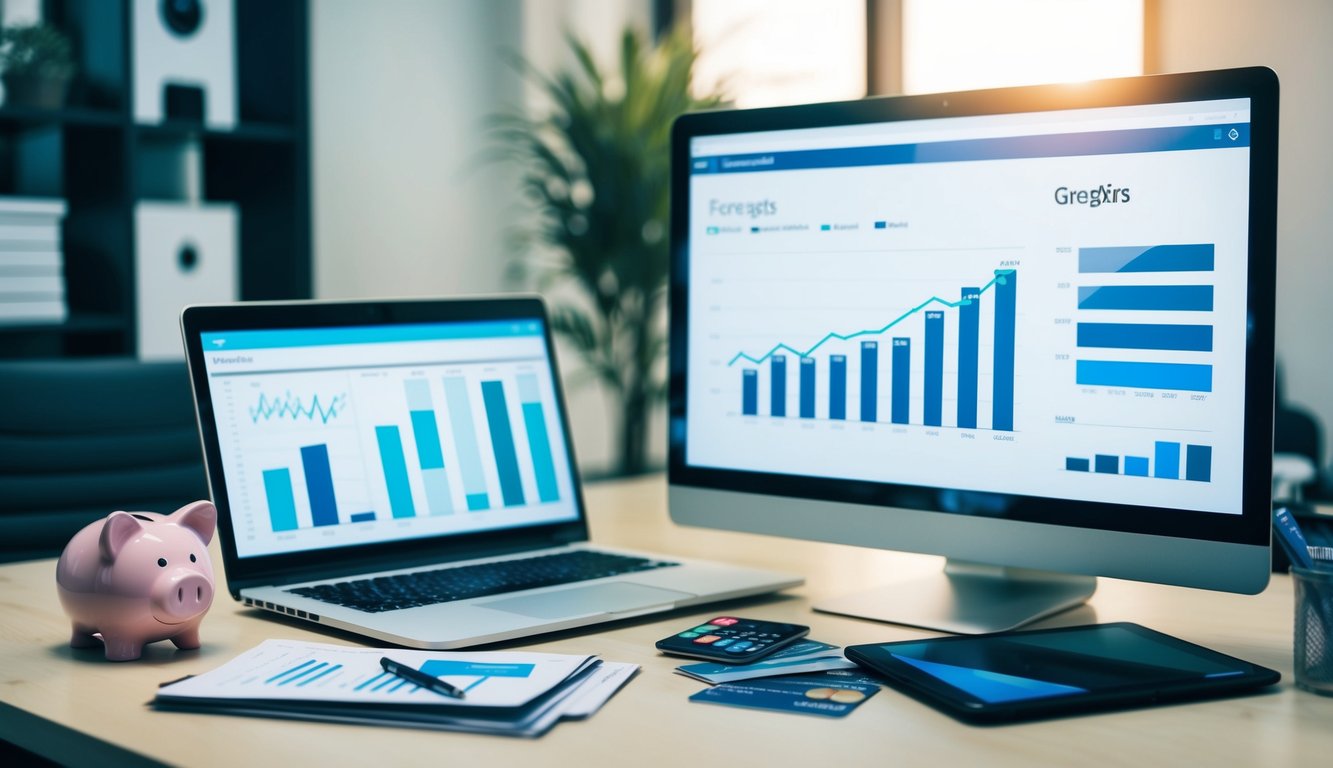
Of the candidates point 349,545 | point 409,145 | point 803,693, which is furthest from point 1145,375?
point 409,145

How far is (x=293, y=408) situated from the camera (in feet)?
3.60

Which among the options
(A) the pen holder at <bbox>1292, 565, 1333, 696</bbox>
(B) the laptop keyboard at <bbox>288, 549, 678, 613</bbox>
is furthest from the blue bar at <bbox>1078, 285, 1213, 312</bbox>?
(B) the laptop keyboard at <bbox>288, 549, 678, 613</bbox>

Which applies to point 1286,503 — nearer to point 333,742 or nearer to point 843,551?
point 843,551

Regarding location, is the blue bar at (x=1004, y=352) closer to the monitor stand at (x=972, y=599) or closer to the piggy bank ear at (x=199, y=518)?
the monitor stand at (x=972, y=599)

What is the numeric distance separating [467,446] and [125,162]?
1633 mm

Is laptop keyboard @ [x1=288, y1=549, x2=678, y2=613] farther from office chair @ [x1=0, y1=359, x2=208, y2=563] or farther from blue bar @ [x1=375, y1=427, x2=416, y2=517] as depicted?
office chair @ [x1=0, y1=359, x2=208, y2=563]

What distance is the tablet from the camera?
2.45ft

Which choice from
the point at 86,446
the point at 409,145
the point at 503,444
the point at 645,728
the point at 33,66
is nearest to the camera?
the point at 645,728

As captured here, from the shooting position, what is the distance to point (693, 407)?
3.85 feet

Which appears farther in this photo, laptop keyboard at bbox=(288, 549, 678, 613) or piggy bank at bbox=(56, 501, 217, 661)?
laptop keyboard at bbox=(288, 549, 678, 613)

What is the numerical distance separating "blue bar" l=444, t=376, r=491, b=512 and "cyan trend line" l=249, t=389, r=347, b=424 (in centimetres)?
11

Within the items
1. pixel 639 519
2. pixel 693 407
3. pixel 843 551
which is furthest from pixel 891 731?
pixel 639 519

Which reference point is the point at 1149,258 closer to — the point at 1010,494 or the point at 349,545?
the point at 1010,494

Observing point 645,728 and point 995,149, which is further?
point 995,149
